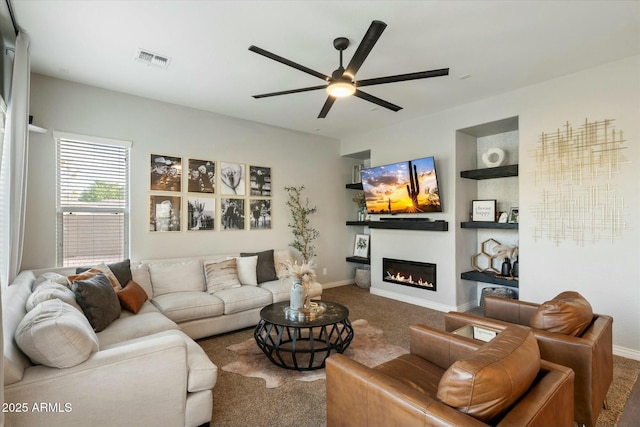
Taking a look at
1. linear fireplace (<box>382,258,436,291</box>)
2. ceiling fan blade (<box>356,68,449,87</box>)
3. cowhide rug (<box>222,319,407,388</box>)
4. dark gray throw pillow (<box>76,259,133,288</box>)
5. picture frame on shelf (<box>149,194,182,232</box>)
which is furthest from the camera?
linear fireplace (<box>382,258,436,291</box>)

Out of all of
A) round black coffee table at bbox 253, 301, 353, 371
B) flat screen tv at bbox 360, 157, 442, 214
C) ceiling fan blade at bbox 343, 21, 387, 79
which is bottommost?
round black coffee table at bbox 253, 301, 353, 371

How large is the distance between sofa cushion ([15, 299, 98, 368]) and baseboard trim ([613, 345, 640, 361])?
464 centimetres

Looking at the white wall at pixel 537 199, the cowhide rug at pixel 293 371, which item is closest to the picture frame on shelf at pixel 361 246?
the white wall at pixel 537 199

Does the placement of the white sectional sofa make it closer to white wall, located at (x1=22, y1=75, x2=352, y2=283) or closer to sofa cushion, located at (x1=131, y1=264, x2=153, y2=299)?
sofa cushion, located at (x1=131, y1=264, x2=153, y2=299)

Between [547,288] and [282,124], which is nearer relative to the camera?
[547,288]

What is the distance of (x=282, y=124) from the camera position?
532 cm

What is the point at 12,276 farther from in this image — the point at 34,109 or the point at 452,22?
the point at 452,22

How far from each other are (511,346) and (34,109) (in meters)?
4.91

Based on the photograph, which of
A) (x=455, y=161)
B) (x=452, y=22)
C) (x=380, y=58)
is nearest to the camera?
(x=452, y=22)

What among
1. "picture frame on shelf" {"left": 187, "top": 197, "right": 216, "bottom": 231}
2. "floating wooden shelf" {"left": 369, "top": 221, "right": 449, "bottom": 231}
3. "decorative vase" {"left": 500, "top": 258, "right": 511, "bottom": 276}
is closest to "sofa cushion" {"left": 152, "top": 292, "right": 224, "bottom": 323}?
"picture frame on shelf" {"left": 187, "top": 197, "right": 216, "bottom": 231}

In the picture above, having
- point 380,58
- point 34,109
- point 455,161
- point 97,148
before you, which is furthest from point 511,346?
point 34,109

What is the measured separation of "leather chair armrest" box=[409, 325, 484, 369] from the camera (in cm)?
193

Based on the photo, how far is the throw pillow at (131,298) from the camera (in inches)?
120

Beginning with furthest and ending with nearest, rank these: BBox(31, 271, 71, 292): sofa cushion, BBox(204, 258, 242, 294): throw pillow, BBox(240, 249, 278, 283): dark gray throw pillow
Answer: BBox(240, 249, 278, 283): dark gray throw pillow
BBox(204, 258, 242, 294): throw pillow
BBox(31, 271, 71, 292): sofa cushion
